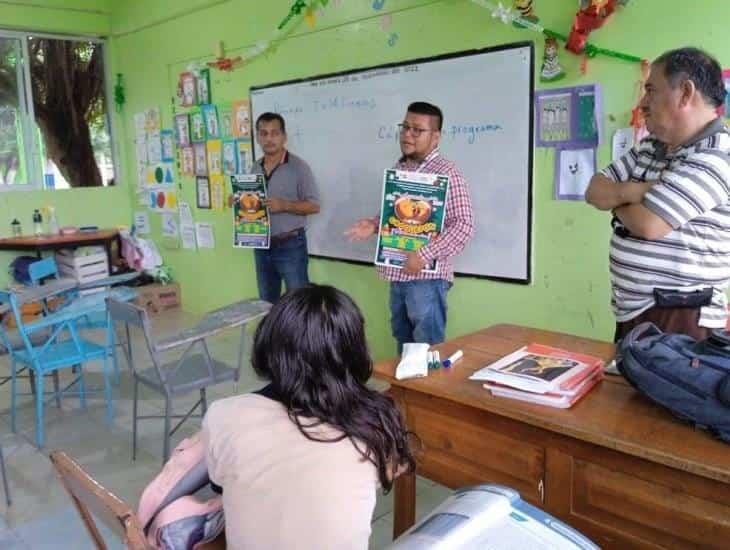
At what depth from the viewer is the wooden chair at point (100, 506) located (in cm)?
105

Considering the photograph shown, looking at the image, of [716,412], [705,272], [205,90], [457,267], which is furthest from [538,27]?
[205,90]

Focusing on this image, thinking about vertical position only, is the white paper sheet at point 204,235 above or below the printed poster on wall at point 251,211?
below

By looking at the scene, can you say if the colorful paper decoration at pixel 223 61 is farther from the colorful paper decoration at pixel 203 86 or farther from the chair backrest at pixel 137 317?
the chair backrest at pixel 137 317

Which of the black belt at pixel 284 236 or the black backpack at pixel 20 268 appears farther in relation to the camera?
the black backpack at pixel 20 268

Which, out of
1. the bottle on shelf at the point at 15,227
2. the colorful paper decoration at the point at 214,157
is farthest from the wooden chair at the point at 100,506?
the bottle on shelf at the point at 15,227

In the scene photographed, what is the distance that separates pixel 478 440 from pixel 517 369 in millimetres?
194

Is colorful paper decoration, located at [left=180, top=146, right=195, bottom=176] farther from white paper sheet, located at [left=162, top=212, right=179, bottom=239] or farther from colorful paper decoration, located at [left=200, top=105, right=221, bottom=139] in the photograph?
white paper sheet, located at [left=162, top=212, right=179, bottom=239]

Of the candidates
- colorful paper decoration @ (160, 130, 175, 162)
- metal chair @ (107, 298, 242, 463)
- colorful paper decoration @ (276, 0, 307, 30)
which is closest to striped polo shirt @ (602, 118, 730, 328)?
metal chair @ (107, 298, 242, 463)

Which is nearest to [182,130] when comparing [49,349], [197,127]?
[197,127]

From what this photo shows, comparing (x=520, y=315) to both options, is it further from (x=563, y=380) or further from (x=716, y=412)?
(x=716, y=412)

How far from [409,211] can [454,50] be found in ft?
3.42

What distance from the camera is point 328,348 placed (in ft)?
4.09

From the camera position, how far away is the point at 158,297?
230 inches

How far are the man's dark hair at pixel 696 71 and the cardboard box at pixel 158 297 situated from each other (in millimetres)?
4834
